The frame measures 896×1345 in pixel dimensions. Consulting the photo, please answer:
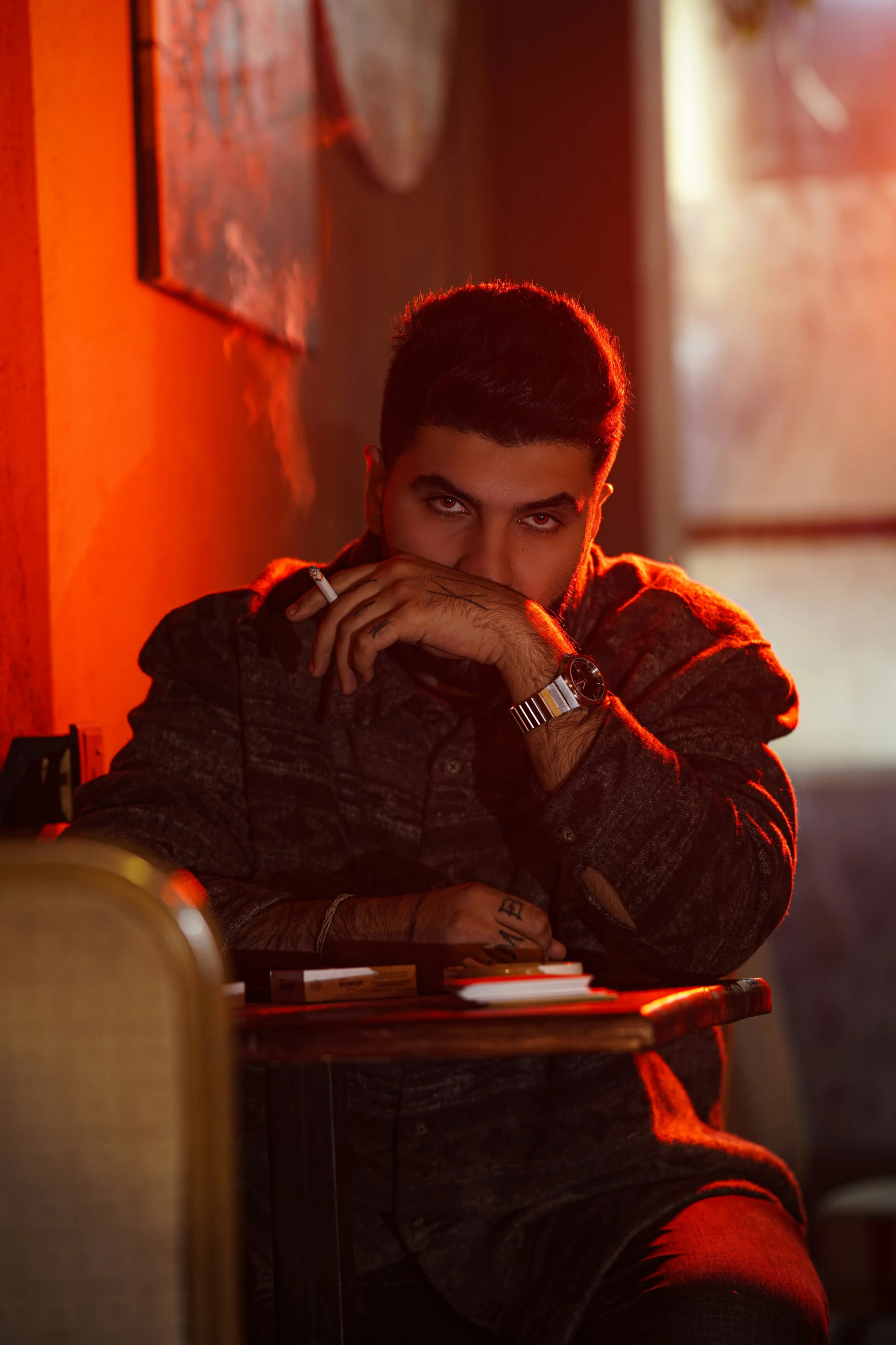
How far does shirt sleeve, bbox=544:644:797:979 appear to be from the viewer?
141cm

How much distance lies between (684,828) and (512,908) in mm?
230

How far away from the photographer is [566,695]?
4.77ft

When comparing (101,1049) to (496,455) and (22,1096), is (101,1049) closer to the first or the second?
(22,1096)

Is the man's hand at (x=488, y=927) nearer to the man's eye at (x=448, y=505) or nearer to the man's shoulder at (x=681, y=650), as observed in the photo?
the man's shoulder at (x=681, y=650)

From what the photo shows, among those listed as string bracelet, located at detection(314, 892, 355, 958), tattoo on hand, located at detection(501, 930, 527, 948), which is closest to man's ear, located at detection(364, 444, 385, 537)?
string bracelet, located at detection(314, 892, 355, 958)

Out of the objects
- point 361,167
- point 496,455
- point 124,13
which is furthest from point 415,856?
point 361,167

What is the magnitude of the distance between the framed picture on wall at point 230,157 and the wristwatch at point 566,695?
998 mm

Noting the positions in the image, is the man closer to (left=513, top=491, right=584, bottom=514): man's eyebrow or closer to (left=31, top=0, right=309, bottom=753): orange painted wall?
(left=513, top=491, right=584, bottom=514): man's eyebrow

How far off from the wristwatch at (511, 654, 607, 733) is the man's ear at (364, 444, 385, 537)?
1.58ft

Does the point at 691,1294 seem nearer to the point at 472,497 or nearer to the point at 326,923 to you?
the point at 326,923

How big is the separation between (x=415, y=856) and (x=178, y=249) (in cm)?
105

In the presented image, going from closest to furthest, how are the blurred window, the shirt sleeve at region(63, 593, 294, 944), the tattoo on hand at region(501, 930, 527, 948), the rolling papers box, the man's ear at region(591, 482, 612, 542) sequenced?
the rolling papers box, the tattoo on hand at region(501, 930, 527, 948), the shirt sleeve at region(63, 593, 294, 944), the man's ear at region(591, 482, 612, 542), the blurred window

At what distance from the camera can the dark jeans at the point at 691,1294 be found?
122 cm

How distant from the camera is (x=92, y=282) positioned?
1854 mm
